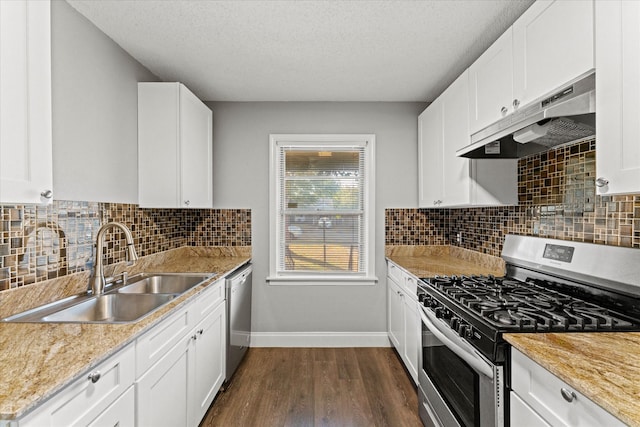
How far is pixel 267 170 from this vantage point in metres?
3.47

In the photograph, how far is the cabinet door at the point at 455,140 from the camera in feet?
7.62

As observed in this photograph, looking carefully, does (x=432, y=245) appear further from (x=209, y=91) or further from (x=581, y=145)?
(x=209, y=91)

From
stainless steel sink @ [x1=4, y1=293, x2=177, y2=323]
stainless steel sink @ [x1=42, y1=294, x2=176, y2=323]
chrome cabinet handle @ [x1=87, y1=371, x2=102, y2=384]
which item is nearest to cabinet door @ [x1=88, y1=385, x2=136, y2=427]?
chrome cabinet handle @ [x1=87, y1=371, x2=102, y2=384]

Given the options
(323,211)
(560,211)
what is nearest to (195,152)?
(323,211)

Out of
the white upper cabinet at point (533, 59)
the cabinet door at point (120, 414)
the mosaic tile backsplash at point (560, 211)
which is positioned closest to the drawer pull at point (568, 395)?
the mosaic tile backsplash at point (560, 211)

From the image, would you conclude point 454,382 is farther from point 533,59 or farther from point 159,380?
point 533,59

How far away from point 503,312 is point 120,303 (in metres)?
1.98

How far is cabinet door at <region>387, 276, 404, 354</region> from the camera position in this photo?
292cm

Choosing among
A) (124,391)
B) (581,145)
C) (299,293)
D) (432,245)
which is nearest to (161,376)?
(124,391)

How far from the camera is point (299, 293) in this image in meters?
3.48

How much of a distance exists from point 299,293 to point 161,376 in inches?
78.7

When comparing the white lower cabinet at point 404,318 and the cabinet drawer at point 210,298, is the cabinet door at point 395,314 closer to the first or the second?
the white lower cabinet at point 404,318

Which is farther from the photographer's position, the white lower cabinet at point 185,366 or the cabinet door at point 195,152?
the cabinet door at point 195,152

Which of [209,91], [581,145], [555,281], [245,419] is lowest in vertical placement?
[245,419]
